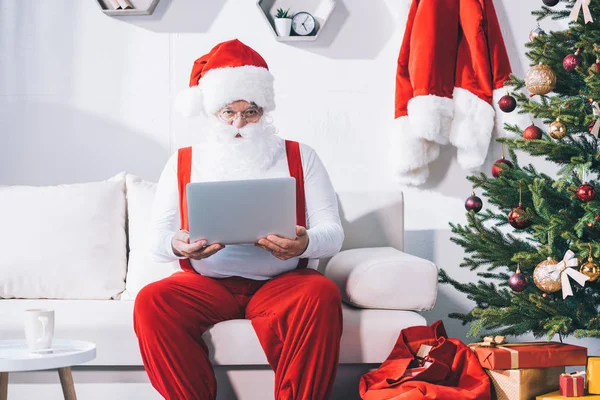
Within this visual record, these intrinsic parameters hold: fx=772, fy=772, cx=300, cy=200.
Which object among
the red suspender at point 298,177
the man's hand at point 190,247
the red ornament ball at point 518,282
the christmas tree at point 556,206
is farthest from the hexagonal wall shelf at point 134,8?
the red ornament ball at point 518,282

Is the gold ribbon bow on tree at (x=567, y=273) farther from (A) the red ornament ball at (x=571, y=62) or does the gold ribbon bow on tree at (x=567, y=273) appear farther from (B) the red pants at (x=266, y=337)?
(B) the red pants at (x=266, y=337)

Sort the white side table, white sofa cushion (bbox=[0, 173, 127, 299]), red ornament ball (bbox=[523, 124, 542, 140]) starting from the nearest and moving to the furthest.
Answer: the white side table < red ornament ball (bbox=[523, 124, 542, 140]) < white sofa cushion (bbox=[0, 173, 127, 299])

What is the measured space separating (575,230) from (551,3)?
25.3 inches

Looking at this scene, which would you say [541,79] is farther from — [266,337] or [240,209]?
[266,337]

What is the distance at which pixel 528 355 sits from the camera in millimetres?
2076

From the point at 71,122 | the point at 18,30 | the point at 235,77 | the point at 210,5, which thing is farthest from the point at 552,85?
the point at 18,30

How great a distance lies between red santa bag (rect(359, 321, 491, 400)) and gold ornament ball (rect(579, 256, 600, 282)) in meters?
0.38

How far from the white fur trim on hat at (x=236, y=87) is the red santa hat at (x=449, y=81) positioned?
752mm

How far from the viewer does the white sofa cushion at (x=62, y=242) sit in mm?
2711

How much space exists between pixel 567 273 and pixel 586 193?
8.6 inches

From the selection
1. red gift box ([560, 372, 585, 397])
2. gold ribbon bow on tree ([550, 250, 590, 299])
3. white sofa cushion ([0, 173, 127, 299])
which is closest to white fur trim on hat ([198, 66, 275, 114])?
white sofa cushion ([0, 173, 127, 299])

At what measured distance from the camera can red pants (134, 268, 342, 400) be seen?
2.10m

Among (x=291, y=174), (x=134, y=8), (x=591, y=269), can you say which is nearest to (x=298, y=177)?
(x=291, y=174)

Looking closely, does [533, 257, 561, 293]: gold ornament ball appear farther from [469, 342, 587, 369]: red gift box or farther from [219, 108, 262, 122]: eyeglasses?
[219, 108, 262, 122]: eyeglasses
